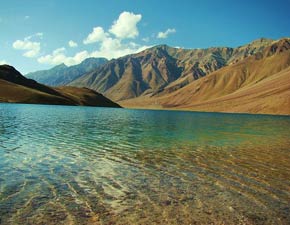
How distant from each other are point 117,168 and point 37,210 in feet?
30.6

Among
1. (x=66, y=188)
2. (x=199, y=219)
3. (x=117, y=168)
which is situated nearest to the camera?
(x=199, y=219)

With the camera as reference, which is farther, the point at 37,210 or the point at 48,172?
the point at 48,172

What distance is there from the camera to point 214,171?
2244cm

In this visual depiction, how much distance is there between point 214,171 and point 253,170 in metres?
3.24

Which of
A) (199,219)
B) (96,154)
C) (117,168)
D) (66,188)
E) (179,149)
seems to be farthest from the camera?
(179,149)

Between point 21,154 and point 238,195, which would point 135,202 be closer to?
point 238,195

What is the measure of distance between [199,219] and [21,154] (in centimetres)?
1818

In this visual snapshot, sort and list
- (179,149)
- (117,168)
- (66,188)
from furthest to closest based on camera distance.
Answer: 1. (179,149)
2. (117,168)
3. (66,188)

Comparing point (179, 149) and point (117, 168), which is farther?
point (179, 149)

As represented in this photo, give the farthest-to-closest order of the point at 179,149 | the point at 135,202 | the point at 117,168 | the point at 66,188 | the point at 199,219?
the point at 179,149
the point at 117,168
the point at 66,188
the point at 135,202
the point at 199,219

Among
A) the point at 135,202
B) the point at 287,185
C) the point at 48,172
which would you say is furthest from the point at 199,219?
the point at 48,172

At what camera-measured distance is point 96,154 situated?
27781mm

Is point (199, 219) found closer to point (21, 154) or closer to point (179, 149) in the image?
A: point (21, 154)

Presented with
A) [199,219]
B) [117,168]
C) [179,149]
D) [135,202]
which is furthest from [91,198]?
[179,149]
